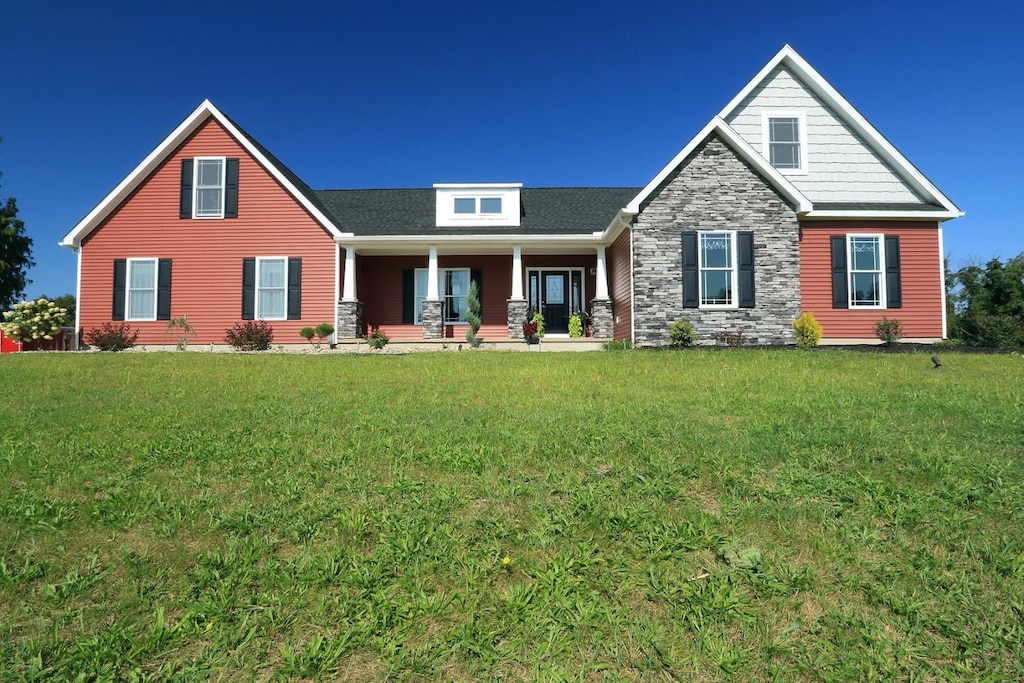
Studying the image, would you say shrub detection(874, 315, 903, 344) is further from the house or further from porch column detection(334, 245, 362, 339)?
porch column detection(334, 245, 362, 339)

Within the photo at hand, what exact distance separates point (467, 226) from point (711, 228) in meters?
7.53

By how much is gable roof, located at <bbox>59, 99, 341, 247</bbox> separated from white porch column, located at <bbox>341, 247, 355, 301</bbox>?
692 millimetres

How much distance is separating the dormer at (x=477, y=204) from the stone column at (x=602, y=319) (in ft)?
13.2

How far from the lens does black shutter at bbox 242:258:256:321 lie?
15.8 m

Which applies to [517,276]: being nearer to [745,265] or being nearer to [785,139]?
[745,265]

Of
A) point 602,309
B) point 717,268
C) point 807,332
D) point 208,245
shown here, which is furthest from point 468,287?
point 807,332

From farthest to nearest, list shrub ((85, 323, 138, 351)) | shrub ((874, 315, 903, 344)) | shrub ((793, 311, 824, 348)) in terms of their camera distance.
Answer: shrub ((85, 323, 138, 351)) → shrub ((874, 315, 903, 344)) → shrub ((793, 311, 824, 348))

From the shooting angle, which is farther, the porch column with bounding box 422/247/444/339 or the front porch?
the front porch

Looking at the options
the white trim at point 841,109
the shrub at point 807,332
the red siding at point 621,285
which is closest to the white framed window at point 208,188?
the red siding at point 621,285

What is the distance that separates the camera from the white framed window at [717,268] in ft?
44.9

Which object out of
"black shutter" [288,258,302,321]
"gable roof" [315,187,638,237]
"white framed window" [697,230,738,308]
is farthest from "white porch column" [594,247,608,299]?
"black shutter" [288,258,302,321]

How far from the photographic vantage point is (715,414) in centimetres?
573

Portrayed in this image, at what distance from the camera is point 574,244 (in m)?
16.5

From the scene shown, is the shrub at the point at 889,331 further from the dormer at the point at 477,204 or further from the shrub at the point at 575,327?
the dormer at the point at 477,204
